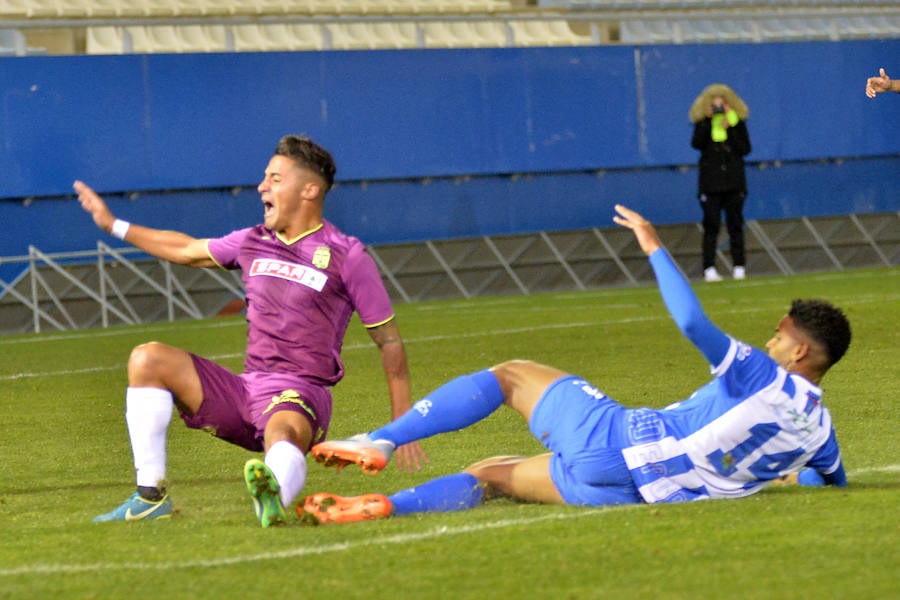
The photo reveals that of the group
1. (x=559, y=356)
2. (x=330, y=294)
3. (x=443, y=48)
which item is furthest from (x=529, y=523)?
(x=443, y=48)

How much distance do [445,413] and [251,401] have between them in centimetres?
88

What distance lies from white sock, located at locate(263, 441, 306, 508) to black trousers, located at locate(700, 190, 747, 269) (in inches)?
608

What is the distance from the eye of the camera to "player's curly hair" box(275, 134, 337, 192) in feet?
20.4

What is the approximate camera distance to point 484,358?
39.8ft

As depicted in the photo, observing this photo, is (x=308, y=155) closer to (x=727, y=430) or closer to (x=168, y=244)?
(x=168, y=244)

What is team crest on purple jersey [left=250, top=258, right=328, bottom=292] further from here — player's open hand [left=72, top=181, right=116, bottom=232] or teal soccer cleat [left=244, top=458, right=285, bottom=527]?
teal soccer cleat [left=244, top=458, right=285, bottom=527]

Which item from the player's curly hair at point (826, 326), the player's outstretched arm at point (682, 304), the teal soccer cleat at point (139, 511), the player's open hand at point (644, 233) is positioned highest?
the player's open hand at point (644, 233)

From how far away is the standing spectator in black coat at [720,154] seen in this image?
20125 mm

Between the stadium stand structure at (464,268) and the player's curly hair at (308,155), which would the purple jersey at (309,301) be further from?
the stadium stand structure at (464,268)

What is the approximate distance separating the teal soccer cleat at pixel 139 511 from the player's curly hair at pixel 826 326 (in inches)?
94.0

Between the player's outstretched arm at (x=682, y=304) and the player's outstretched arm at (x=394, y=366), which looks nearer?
the player's outstretched arm at (x=682, y=304)

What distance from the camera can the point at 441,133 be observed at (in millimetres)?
21781

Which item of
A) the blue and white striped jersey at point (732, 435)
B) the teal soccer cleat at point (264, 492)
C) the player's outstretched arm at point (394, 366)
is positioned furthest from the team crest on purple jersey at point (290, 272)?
the blue and white striped jersey at point (732, 435)

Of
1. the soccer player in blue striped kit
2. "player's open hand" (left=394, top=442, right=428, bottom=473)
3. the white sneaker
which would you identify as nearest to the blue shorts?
the soccer player in blue striped kit
